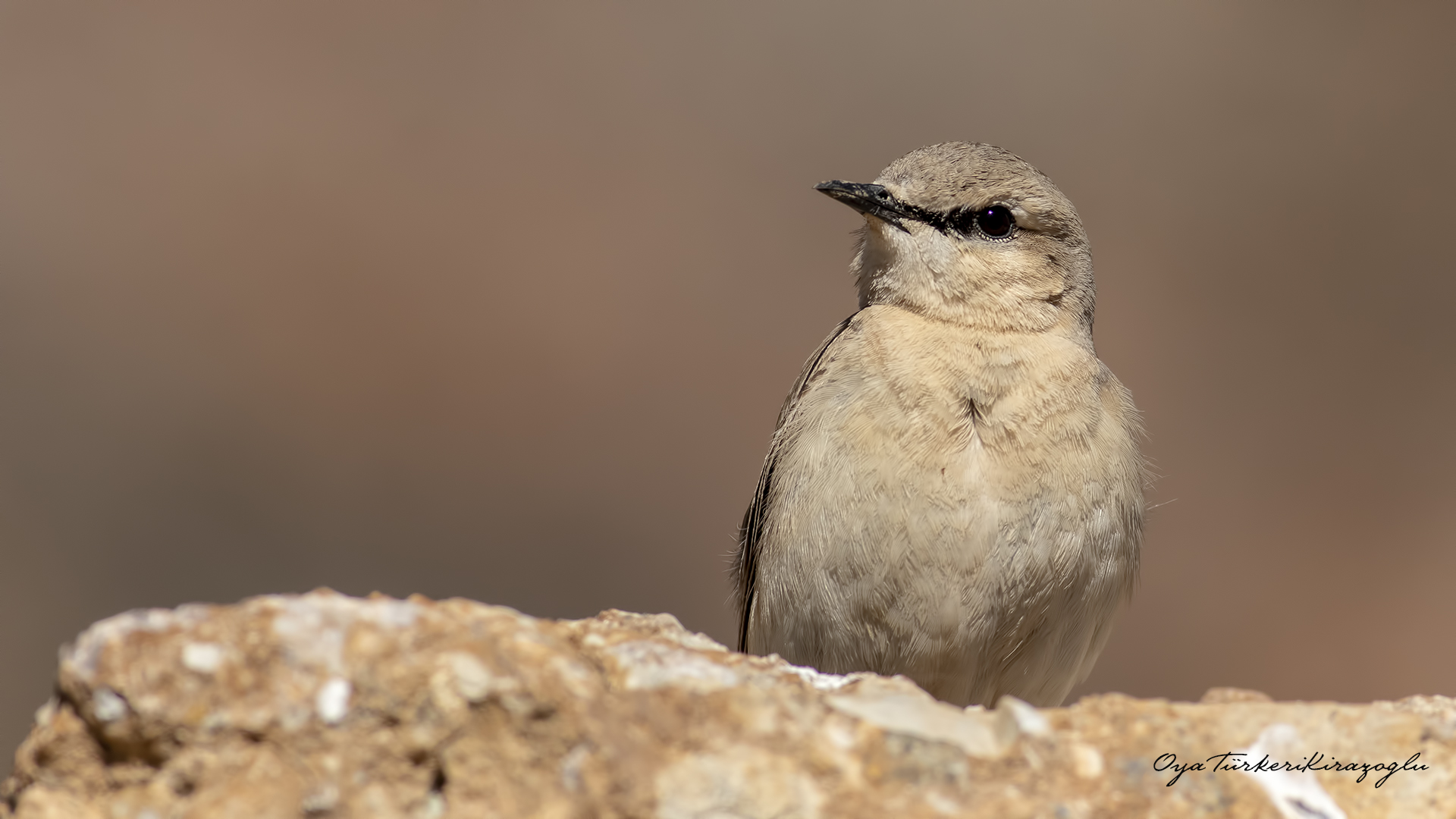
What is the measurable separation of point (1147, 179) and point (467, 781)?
13.9 m

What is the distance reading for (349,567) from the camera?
11.2 m

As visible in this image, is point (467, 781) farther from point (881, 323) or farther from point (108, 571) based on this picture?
point (108, 571)

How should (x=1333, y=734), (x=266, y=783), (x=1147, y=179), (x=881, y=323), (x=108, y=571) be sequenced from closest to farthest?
(x=266, y=783) < (x=1333, y=734) < (x=881, y=323) < (x=108, y=571) < (x=1147, y=179)

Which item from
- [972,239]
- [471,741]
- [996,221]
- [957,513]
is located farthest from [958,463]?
[471,741]

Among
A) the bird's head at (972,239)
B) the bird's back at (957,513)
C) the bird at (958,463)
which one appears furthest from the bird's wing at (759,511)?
the bird's head at (972,239)

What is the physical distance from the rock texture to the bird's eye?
10.2 feet

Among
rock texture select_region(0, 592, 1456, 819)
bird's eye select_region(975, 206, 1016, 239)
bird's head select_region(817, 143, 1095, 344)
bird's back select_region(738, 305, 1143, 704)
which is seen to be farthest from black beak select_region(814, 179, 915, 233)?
rock texture select_region(0, 592, 1456, 819)

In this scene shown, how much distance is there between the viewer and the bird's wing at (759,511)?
587cm

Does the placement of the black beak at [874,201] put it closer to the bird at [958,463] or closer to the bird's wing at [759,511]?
the bird at [958,463]

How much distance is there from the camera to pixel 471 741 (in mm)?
2707

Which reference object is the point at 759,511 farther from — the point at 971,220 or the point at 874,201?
the point at 971,220

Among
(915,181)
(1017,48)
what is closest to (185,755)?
(915,181)

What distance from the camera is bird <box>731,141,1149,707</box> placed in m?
4.95

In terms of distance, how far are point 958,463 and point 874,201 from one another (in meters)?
1.42
